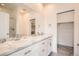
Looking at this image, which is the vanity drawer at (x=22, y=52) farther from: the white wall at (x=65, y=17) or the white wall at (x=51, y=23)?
the white wall at (x=65, y=17)

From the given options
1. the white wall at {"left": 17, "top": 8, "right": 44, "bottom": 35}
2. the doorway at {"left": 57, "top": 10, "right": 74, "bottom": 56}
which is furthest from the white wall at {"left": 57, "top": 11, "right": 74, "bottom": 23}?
the white wall at {"left": 17, "top": 8, "right": 44, "bottom": 35}

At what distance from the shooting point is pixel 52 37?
1523 mm

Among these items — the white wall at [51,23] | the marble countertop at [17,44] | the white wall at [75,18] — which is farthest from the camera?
the white wall at [51,23]

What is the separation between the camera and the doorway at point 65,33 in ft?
4.65

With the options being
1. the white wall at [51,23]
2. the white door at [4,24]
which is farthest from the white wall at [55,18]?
the white door at [4,24]

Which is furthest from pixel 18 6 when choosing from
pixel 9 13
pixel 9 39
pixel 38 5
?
pixel 9 39

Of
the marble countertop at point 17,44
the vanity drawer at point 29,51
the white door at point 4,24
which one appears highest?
the white door at point 4,24

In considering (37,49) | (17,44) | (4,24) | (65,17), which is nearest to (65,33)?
(65,17)

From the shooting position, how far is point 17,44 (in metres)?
1.28

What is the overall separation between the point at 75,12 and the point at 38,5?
0.55 meters

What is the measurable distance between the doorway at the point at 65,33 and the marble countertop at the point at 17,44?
233 millimetres

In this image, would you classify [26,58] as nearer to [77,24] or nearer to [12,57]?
[12,57]

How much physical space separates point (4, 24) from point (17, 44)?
33 centimetres

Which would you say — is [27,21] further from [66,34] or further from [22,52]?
[66,34]
